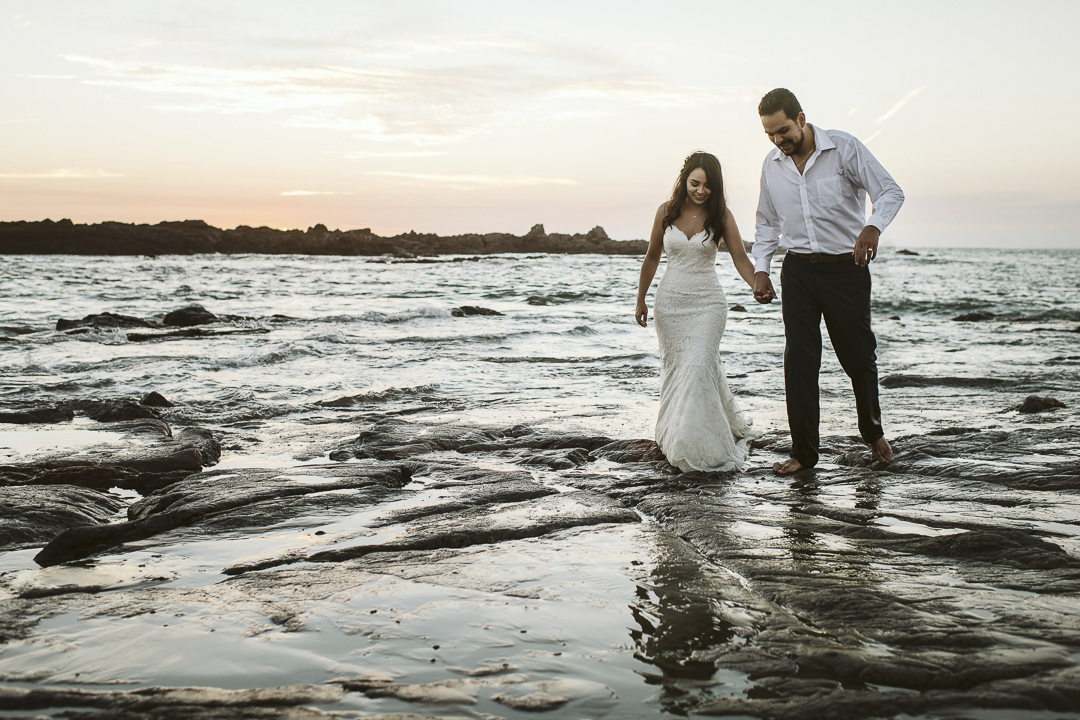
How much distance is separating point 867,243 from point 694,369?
1.39m

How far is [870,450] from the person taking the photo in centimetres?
550

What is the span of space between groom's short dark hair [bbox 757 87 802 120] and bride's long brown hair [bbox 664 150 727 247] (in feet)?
2.11

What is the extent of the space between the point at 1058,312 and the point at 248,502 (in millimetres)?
21788

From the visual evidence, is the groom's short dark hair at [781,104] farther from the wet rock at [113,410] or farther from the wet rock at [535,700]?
the wet rock at [113,410]

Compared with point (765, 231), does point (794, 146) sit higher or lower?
higher

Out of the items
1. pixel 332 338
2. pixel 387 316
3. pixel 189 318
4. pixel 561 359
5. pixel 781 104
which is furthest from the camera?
pixel 387 316

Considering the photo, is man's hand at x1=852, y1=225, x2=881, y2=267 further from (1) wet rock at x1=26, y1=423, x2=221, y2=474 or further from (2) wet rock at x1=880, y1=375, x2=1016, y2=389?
(2) wet rock at x1=880, y1=375, x2=1016, y2=389

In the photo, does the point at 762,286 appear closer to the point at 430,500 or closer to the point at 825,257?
the point at 825,257

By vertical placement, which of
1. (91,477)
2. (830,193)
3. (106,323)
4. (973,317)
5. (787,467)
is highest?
(830,193)

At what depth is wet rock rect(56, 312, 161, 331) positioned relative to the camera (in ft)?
49.1

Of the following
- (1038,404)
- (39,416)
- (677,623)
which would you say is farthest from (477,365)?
(677,623)

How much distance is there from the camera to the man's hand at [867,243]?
4.55m

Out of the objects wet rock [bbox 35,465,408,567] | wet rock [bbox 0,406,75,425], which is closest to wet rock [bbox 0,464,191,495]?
wet rock [bbox 35,465,408,567]

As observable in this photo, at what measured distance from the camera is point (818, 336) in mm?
5145
